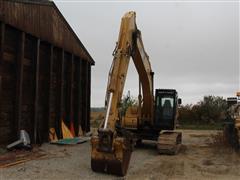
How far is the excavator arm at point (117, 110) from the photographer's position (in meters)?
8.87

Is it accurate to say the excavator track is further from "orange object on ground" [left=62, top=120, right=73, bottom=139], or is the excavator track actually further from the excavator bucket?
"orange object on ground" [left=62, top=120, right=73, bottom=139]

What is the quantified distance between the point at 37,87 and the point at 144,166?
20.8ft

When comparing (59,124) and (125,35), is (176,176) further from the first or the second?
(59,124)

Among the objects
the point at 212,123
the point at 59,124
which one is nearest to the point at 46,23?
the point at 59,124

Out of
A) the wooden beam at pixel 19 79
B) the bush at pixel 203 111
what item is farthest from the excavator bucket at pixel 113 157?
the bush at pixel 203 111

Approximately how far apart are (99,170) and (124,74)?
2811 mm

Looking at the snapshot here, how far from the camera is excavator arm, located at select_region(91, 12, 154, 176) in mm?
8867

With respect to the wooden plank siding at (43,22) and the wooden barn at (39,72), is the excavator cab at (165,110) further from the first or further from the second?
the wooden plank siding at (43,22)

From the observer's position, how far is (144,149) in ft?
50.4

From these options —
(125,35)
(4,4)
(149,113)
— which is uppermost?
(4,4)

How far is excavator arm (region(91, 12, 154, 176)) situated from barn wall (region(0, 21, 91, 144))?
14.4 feet

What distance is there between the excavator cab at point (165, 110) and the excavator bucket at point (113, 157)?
6124 mm

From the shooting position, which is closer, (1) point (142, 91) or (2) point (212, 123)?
(1) point (142, 91)

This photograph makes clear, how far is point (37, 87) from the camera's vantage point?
50.1 ft
